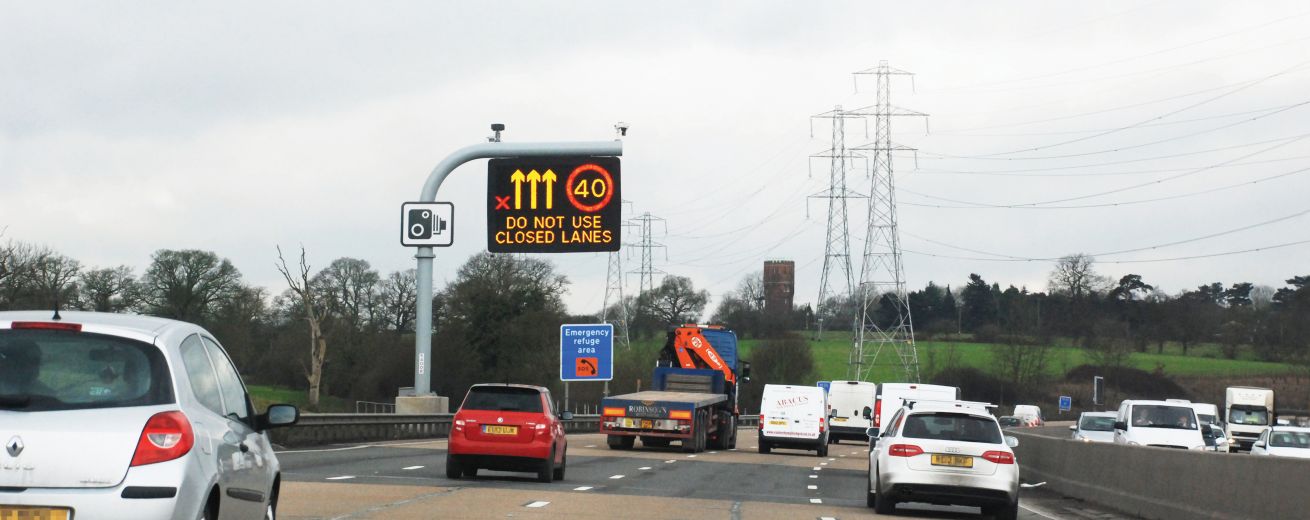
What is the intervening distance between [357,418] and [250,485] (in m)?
29.2

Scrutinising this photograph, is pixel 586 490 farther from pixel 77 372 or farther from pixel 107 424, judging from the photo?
pixel 107 424

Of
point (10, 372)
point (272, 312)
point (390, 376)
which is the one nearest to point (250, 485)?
point (10, 372)

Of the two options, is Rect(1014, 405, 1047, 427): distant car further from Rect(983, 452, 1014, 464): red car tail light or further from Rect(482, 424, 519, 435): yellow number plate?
Rect(983, 452, 1014, 464): red car tail light

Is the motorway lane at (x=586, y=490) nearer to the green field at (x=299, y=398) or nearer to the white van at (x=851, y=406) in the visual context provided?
the white van at (x=851, y=406)

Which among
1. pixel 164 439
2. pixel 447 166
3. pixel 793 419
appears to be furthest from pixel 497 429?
pixel 793 419

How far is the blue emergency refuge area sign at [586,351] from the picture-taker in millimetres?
53156

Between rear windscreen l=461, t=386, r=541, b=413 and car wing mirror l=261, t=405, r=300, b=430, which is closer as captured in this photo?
car wing mirror l=261, t=405, r=300, b=430

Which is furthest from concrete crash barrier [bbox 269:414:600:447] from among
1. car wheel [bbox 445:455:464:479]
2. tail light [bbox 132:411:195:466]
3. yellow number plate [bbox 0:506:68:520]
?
yellow number plate [bbox 0:506:68:520]

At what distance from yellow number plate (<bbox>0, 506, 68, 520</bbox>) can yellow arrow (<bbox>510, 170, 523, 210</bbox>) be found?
80.9 feet

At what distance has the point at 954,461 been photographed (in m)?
18.6

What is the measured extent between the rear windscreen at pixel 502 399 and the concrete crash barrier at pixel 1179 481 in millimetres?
8281

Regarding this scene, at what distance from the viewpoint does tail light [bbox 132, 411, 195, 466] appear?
22.6 feet

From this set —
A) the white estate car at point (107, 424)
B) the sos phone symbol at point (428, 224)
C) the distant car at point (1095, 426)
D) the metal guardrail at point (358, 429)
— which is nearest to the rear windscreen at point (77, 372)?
the white estate car at point (107, 424)

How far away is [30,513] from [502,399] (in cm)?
1634
